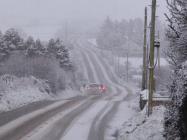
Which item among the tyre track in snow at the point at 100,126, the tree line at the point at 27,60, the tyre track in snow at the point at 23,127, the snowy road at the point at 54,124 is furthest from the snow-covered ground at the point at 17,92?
the tyre track in snow at the point at 100,126

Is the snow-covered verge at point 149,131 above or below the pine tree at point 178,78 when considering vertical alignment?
below

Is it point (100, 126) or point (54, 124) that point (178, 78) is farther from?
point (54, 124)

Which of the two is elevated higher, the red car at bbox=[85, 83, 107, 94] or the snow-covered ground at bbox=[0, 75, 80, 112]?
the snow-covered ground at bbox=[0, 75, 80, 112]

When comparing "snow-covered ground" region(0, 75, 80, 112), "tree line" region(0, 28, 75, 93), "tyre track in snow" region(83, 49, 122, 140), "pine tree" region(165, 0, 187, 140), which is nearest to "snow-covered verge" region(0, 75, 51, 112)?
"snow-covered ground" region(0, 75, 80, 112)

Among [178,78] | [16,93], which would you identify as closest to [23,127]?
[178,78]

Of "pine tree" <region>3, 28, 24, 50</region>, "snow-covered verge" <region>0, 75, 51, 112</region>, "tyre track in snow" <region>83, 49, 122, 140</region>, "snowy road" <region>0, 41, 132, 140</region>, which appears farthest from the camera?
"pine tree" <region>3, 28, 24, 50</region>

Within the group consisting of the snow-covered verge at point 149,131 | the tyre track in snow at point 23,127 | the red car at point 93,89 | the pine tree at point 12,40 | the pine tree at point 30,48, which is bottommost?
the red car at point 93,89

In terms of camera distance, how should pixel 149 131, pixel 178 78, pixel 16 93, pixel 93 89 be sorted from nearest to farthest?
pixel 178 78
pixel 149 131
pixel 16 93
pixel 93 89

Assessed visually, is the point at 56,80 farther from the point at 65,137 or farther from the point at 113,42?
the point at 113,42

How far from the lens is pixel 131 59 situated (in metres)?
135

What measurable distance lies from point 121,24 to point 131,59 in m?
36.1

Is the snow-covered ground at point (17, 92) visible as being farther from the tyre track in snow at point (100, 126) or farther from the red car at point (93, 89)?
the red car at point (93, 89)

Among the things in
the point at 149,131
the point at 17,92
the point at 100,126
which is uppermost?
the point at 149,131

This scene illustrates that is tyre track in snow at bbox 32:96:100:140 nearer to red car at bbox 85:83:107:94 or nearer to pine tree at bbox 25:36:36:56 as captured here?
red car at bbox 85:83:107:94
